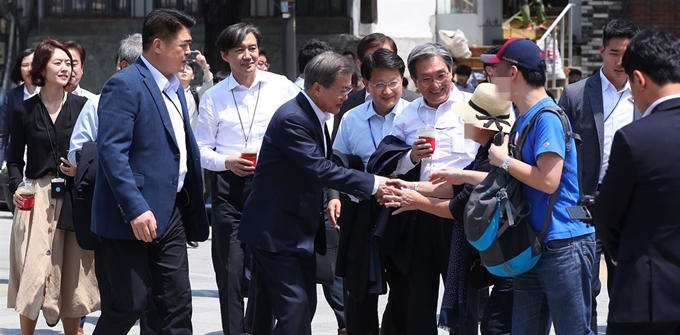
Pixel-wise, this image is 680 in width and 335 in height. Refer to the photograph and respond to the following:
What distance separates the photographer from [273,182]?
20.0 feet

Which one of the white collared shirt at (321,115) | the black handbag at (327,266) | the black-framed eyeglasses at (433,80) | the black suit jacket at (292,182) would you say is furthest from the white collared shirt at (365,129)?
the black suit jacket at (292,182)

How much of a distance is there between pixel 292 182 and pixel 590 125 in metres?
2.08

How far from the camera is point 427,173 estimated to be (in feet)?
21.4

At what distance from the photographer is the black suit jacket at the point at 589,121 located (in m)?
7.00

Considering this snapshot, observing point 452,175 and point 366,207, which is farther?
point 366,207

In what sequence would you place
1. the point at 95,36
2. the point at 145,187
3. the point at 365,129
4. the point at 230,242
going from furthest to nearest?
the point at 95,36 → the point at 230,242 → the point at 365,129 → the point at 145,187

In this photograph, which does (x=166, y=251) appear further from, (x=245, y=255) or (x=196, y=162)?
(x=245, y=255)

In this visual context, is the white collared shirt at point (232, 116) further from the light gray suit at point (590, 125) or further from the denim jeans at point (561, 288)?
the denim jeans at point (561, 288)

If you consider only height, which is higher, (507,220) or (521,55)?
(521,55)

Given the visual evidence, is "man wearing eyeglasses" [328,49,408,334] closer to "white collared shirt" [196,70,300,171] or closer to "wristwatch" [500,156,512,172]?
"white collared shirt" [196,70,300,171]

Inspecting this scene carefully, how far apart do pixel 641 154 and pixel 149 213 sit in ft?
8.77

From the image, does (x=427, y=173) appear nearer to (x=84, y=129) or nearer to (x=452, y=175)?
(x=452, y=175)

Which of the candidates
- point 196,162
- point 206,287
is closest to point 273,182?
point 196,162

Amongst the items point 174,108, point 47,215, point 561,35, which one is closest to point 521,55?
point 174,108
